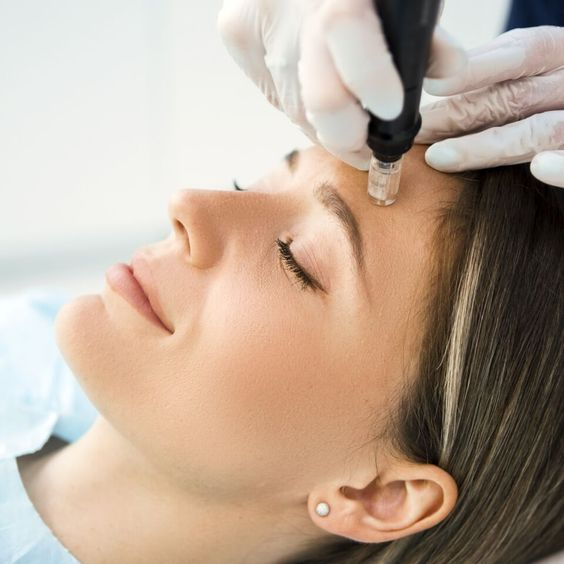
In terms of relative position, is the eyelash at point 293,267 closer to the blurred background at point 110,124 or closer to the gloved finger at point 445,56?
the gloved finger at point 445,56

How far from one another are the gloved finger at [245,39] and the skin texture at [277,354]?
0.15m

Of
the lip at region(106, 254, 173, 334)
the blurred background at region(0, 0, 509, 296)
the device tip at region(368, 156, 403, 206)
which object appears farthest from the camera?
the blurred background at region(0, 0, 509, 296)

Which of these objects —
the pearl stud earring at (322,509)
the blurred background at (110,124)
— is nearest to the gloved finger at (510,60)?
the pearl stud earring at (322,509)

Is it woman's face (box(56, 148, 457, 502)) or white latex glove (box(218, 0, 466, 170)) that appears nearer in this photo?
white latex glove (box(218, 0, 466, 170))

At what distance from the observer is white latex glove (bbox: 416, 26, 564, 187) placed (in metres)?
0.99

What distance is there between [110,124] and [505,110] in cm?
142

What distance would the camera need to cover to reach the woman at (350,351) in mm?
957

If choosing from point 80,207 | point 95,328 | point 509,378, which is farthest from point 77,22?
point 509,378

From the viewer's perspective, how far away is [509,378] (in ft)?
3.20

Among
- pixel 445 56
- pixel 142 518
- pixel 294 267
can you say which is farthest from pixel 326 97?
pixel 142 518

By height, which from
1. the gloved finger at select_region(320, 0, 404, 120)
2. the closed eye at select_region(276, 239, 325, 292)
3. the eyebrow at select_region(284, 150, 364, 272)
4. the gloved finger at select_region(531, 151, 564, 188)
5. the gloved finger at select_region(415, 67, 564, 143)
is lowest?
the closed eye at select_region(276, 239, 325, 292)

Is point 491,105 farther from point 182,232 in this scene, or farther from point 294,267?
point 182,232

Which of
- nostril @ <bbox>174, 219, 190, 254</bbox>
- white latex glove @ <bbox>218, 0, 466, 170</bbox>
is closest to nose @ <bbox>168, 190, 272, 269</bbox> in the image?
nostril @ <bbox>174, 219, 190, 254</bbox>

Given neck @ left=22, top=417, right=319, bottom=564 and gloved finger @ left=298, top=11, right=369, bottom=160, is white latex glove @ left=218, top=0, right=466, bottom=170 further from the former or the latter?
neck @ left=22, top=417, right=319, bottom=564
